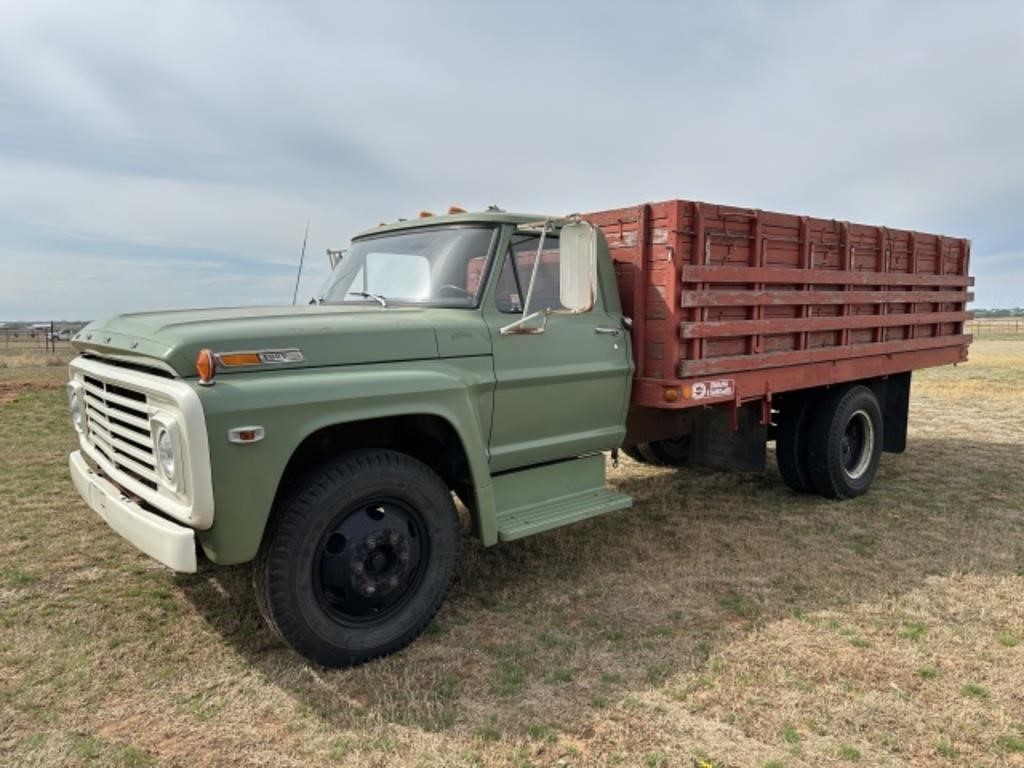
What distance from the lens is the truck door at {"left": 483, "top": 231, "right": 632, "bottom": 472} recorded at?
3.90 meters

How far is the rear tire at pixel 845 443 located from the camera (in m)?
5.89

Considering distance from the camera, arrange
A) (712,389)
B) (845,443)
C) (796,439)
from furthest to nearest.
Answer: (845,443) → (796,439) → (712,389)

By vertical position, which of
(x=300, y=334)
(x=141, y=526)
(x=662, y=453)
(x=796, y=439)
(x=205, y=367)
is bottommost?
(x=662, y=453)

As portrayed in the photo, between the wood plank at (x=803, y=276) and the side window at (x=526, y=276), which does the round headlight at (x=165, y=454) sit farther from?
the wood plank at (x=803, y=276)

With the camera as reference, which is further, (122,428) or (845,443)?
(845,443)

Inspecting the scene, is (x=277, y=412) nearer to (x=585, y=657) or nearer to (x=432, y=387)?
(x=432, y=387)

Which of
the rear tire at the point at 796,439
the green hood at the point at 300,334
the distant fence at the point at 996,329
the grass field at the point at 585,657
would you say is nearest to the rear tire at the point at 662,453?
the rear tire at the point at 796,439

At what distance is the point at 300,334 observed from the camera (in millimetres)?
3193

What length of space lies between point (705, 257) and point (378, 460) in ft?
8.21

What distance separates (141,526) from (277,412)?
2.65 feet

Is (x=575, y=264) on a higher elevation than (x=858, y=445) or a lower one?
higher

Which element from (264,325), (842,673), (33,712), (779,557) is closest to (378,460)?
(264,325)

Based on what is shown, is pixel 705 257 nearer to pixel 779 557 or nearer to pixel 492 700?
pixel 779 557

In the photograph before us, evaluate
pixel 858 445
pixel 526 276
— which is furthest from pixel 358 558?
pixel 858 445
